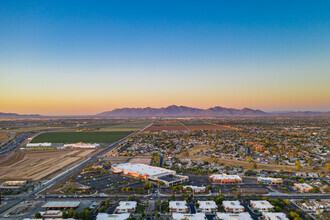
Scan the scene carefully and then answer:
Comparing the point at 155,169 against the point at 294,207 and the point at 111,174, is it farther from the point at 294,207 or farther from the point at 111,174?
the point at 294,207

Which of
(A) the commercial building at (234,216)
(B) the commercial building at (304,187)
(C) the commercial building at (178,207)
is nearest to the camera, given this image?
(A) the commercial building at (234,216)

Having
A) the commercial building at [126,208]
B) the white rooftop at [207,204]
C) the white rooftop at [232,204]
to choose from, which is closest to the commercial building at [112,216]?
the commercial building at [126,208]

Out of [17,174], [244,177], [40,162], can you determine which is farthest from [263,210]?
[40,162]

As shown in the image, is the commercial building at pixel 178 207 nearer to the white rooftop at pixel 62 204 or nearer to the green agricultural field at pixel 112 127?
the white rooftop at pixel 62 204

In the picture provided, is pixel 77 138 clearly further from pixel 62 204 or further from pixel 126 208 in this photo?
pixel 126 208

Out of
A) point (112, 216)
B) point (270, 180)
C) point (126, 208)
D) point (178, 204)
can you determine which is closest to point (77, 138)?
point (126, 208)
